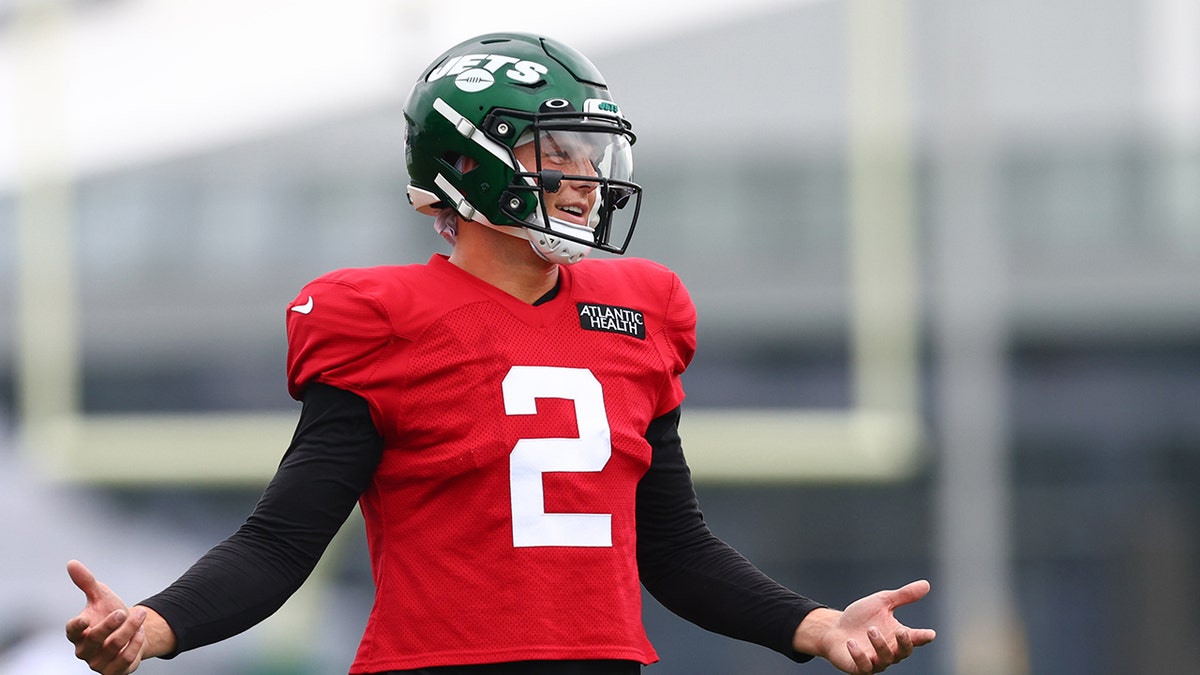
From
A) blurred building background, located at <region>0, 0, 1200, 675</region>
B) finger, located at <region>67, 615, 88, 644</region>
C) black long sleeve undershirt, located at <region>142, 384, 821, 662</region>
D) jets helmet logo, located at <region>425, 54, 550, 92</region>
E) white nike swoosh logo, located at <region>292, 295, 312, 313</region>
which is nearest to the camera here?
finger, located at <region>67, 615, 88, 644</region>

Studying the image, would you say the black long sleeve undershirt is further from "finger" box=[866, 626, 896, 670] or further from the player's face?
the player's face

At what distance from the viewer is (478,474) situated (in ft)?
6.65

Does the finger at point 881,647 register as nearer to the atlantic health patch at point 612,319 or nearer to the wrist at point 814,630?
the wrist at point 814,630

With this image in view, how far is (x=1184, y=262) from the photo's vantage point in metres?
15.2

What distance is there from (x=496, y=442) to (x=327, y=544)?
0.23 m

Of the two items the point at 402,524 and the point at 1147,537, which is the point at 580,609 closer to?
the point at 402,524

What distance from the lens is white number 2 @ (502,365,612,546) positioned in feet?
6.65

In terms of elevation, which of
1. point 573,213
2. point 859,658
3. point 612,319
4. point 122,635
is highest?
point 573,213

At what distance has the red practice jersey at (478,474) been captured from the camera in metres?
2.02

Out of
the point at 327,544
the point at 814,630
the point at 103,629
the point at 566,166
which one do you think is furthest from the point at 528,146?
the point at 103,629

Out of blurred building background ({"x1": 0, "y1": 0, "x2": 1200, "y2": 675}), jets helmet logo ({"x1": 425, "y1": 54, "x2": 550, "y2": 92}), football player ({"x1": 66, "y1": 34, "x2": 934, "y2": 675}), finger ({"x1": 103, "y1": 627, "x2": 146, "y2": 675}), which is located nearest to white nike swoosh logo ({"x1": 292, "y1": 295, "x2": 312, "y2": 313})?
football player ({"x1": 66, "y1": 34, "x2": 934, "y2": 675})

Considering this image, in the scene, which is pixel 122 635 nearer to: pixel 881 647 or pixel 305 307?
pixel 305 307

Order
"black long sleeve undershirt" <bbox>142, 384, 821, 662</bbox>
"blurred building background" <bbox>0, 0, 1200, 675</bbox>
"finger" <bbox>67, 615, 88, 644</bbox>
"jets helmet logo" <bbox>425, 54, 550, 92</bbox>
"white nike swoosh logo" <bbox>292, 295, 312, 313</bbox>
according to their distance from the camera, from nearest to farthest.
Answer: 1. "finger" <bbox>67, 615, 88, 644</bbox>
2. "black long sleeve undershirt" <bbox>142, 384, 821, 662</bbox>
3. "white nike swoosh logo" <bbox>292, 295, 312, 313</bbox>
4. "jets helmet logo" <bbox>425, 54, 550, 92</bbox>
5. "blurred building background" <bbox>0, 0, 1200, 675</bbox>

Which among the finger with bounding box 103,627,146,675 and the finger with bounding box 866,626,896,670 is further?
the finger with bounding box 866,626,896,670
